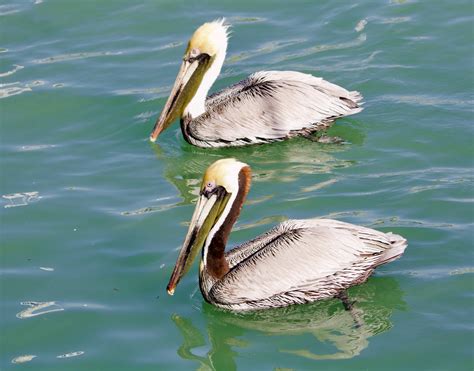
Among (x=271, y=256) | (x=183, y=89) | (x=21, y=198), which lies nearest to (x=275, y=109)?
(x=183, y=89)

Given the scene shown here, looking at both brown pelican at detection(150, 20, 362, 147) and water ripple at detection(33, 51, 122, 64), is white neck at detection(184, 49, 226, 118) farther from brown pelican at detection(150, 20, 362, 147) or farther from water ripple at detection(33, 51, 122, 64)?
water ripple at detection(33, 51, 122, 64)

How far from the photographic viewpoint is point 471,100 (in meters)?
10.1

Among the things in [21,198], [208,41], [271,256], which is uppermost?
[208,41]

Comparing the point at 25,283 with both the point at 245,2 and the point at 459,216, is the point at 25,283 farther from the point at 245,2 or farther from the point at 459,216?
the point at 245,2

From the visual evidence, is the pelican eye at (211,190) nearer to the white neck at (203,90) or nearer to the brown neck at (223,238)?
the brown neck at (223,238)

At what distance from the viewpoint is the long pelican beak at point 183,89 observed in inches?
398

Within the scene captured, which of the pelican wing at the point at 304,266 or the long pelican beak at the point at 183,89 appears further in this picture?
the long pelican beak at the point at 183,89

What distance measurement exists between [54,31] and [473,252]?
620cm

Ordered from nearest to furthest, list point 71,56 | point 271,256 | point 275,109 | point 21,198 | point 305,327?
point 305,327 → point 271,256 → point 21,198 → point 275,109 → point 71,56

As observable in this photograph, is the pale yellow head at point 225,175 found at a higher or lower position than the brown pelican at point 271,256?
higher

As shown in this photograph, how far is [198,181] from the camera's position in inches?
374

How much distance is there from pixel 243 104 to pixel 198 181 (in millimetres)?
880

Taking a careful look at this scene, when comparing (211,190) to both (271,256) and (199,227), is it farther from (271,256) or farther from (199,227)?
(271,256)

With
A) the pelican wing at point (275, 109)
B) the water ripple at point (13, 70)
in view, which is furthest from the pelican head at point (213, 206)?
the water ripple at point (13, 70)
